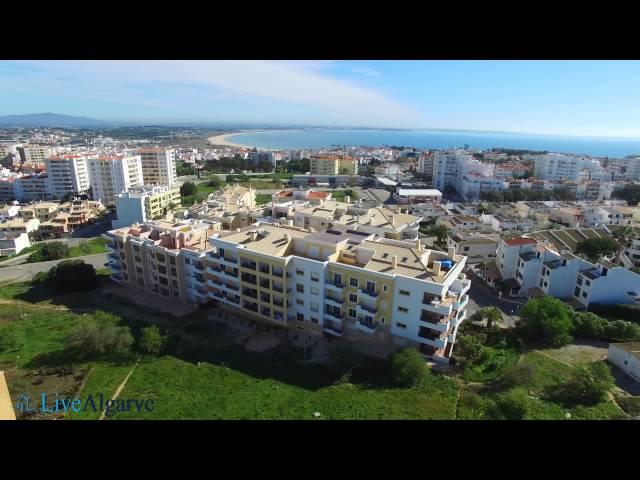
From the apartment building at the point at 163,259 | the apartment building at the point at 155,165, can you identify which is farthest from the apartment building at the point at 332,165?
the apartment building at the point at 163,259

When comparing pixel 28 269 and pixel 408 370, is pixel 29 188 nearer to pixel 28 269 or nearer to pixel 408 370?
pixel 28 269

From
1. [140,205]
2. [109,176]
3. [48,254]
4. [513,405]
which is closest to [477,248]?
[513,405]

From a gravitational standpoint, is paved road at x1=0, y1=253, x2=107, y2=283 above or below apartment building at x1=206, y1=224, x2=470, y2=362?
below

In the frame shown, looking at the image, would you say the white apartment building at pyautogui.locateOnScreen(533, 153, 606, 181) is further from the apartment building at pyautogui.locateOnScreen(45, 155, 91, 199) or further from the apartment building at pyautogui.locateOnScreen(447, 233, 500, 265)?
the apartment building at pyautogui.locateOnScreen(45, 155, 91, 199)

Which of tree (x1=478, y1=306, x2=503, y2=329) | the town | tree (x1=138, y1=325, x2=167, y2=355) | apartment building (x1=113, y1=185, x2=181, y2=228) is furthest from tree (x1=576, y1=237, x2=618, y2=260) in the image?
apartment building (x1=113, y1=185, x2=181, y2=228)
